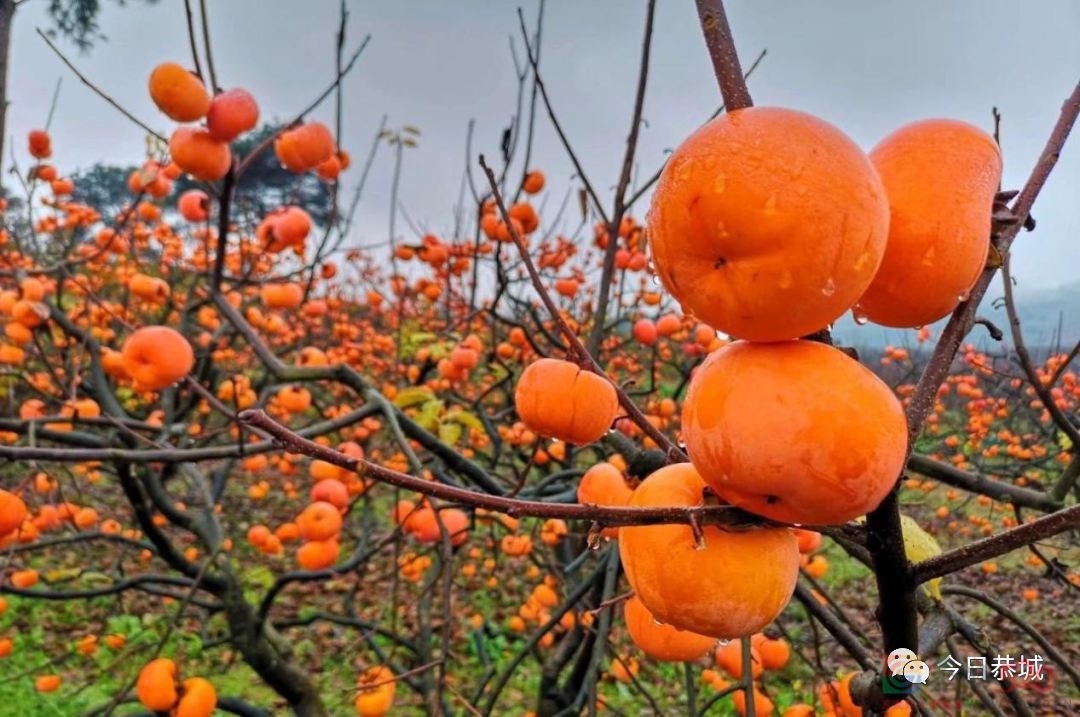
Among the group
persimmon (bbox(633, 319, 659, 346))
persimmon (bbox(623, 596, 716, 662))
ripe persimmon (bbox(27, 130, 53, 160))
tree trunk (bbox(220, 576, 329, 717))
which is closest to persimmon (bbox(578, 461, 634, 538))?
persimmon (bbox(623, 596, 716, 662))

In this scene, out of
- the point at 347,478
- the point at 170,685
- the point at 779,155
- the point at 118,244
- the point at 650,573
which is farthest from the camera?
the point at 118,244

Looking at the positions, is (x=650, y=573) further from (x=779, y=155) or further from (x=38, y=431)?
(x=38, y=431)

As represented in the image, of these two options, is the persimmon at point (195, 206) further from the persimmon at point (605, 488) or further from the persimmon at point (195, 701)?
the persimmon at point (605, 488)

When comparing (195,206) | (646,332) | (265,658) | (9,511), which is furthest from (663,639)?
(195,206)

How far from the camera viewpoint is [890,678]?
703mm

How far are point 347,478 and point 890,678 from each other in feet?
8.83

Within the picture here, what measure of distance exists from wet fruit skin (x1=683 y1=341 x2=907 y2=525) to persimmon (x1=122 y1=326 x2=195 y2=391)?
6.38 ft

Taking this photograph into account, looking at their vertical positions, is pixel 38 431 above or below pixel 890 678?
above

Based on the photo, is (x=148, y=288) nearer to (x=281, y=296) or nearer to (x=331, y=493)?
(x=281, y=296)

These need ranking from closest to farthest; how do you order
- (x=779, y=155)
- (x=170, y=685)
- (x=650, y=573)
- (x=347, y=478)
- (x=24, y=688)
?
(x=779, y=155), (x=650, y=573), (x=170, y=685), (x=347, y=478), (x=24, y=688)

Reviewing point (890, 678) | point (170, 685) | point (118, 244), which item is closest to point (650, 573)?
point (890, 678)

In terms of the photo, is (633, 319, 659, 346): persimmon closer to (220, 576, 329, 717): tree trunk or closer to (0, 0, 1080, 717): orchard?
(0, 0, 1080, 717): orchard

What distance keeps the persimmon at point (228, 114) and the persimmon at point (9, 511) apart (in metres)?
1.06

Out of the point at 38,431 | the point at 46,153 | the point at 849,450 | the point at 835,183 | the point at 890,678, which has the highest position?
the point at 46,153
